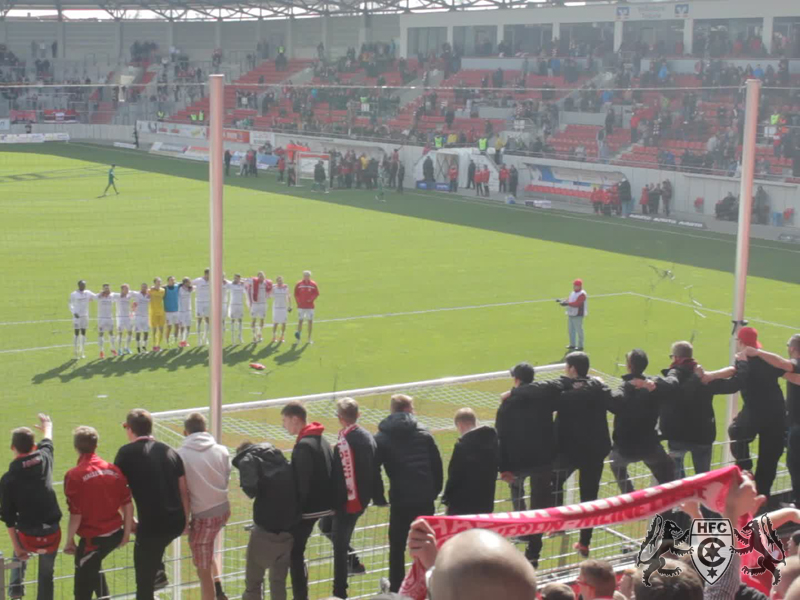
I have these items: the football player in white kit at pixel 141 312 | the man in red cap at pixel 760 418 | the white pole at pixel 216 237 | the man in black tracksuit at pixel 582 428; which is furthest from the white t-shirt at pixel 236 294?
the man in black tracksuit at pixel 582 428

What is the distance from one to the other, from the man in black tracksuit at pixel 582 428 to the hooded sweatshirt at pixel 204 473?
8.14 feet

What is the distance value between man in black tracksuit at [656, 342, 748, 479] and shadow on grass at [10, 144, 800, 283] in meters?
13.8

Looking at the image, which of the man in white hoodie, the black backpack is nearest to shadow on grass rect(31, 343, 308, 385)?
the man in white hoodie

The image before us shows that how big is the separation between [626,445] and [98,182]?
1989cm

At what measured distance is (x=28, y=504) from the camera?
6.97 metres

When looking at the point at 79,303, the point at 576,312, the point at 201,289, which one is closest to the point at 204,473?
the point at 79,303

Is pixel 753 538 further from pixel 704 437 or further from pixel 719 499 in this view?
pixel 704 437

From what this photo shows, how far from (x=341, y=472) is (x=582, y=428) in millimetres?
1884

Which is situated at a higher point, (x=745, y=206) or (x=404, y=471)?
(x=745, y=206)

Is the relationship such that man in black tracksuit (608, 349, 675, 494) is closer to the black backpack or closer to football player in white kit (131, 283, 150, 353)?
the black backpack

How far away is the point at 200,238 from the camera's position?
29203 mm

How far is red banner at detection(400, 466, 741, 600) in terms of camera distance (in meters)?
5.34

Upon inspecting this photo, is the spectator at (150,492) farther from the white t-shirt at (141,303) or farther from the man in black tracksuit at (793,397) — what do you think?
the white t-shirt at (141,303)

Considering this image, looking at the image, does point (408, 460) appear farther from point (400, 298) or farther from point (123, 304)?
point (400, 298)
